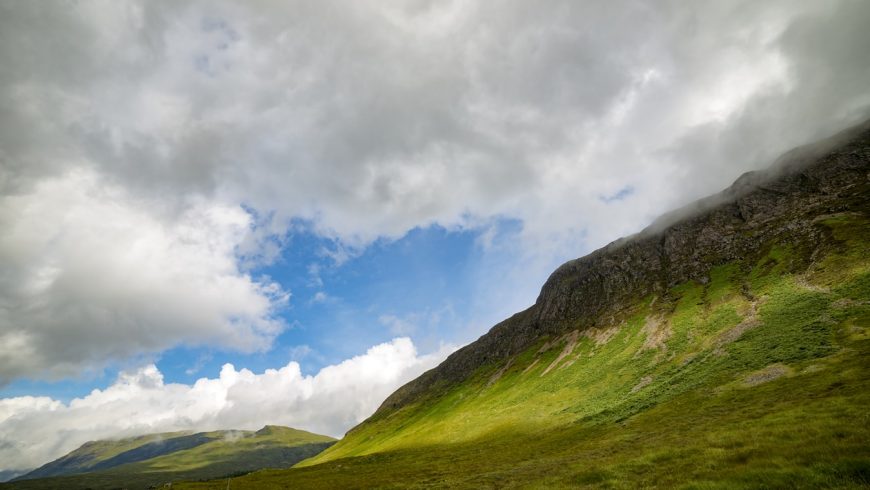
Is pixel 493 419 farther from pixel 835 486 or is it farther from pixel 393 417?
pixel 393 417

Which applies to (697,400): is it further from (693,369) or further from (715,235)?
(715,235)

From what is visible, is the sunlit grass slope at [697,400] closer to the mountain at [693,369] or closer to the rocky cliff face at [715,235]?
the mountain at [693,369]

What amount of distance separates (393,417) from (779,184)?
607ft

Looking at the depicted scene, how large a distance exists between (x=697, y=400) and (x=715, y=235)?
98.2 metres

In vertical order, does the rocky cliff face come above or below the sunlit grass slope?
above

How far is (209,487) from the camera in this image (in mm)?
80375

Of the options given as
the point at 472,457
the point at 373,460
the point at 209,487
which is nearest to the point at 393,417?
the point at 373,460

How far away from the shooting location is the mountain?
26594 mm

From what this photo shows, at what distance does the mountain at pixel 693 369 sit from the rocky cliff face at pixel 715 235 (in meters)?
0.64

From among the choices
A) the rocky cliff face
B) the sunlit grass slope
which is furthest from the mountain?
the rocky cliff face

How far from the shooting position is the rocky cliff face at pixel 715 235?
355 ft

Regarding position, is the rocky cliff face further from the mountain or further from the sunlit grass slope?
the sunlit grass slope

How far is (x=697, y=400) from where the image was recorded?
5503 centimetres

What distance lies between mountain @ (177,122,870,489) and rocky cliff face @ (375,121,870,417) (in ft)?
2.10
